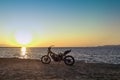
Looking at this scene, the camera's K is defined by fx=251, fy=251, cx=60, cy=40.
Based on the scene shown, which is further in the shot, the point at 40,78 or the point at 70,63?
the point at 70,63

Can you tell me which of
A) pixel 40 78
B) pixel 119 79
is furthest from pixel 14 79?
pixel 119 79

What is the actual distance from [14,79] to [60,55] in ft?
33.4

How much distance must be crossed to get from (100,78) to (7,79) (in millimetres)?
5595

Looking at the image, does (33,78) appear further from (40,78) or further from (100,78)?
(100,78)

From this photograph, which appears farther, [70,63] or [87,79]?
[70,63]

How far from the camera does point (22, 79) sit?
14742 millimetres

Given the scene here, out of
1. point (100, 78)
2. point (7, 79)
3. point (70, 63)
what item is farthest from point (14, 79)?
point (70, 63)

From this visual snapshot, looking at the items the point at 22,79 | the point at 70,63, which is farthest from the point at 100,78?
the point at 70,63

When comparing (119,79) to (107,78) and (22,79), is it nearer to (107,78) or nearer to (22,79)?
(107,78)

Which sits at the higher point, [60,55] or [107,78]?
[60,55]

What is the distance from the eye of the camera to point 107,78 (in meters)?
15.3

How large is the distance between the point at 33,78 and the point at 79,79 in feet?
9.05

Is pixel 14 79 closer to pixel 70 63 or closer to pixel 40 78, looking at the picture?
pixel 40 78

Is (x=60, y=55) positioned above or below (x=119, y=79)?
above
